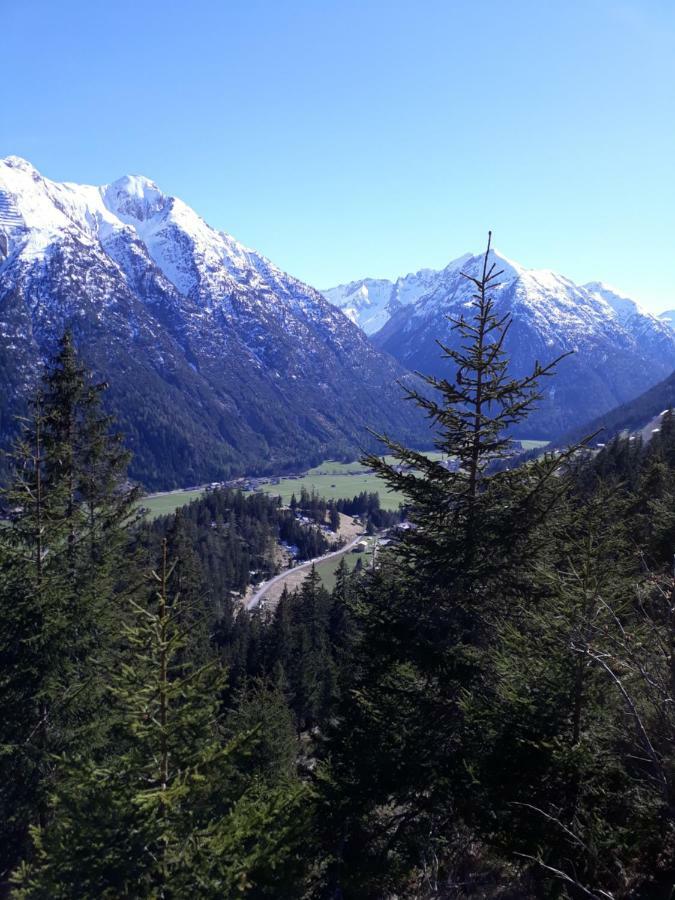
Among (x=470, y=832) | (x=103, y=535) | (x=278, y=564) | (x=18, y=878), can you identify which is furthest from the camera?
(x=278, y=564)

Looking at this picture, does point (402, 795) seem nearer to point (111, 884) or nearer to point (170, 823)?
point (170, 823)

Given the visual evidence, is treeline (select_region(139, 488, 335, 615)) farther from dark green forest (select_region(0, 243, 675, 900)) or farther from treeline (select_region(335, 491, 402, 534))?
dark green forest (select_region(0, 243, 675, 900))

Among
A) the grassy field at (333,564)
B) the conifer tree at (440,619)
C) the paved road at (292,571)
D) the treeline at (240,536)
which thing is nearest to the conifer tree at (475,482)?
the conifer tree at (440,619)

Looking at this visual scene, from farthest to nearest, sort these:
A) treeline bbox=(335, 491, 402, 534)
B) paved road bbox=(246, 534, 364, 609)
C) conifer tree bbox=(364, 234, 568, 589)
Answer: treeline bbox=(335, 491, 402, 534)
paved road bbox=(246, 534, 364, 609)
conifer tree bbox=(364, 234, 568, 589)

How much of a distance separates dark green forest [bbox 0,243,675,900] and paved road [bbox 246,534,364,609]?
82.2 metres

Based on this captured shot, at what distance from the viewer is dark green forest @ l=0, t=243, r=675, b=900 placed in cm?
741

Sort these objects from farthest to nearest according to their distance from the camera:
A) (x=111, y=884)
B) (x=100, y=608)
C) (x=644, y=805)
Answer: (x=100, y=608)
(x=111, y=884)
(x=644, y=805)

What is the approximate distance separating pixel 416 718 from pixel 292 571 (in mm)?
A: 123567

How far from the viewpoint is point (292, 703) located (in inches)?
1886

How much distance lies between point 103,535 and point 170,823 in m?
13.3

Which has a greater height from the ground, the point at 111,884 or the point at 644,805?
the point at 644,805

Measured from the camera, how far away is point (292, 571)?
13100cm

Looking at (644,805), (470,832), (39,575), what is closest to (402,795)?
(470,832)

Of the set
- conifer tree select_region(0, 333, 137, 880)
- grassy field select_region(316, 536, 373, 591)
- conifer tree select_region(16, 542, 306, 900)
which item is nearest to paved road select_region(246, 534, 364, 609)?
grassy field select_region(316, 536, 373, 591)
